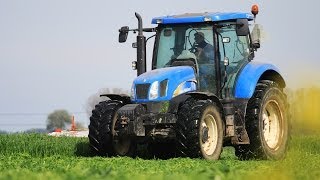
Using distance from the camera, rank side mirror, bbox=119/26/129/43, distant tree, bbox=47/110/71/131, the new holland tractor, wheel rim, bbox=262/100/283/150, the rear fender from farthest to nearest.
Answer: distant tree, bbox=47/110/71/131
wheel rim, bbox=262/100/283/150
side mirror, bbox=119/26/129/43
the rear fender
the new holland tractor

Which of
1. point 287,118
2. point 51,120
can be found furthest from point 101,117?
point 51,120

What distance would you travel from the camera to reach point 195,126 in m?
11.1

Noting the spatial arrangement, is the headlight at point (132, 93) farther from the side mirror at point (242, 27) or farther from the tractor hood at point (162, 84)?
the side mirror at point (242, 27)

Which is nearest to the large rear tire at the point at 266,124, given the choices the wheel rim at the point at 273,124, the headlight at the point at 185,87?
the wheel rim at the point at 273,124

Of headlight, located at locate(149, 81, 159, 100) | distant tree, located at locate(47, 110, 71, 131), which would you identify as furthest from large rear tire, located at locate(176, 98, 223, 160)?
distant tree, located at locate(47, 110, 71, 131)

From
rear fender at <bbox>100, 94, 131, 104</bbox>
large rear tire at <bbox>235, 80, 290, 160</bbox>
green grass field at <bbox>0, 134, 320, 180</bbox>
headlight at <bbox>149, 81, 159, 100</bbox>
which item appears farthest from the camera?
large rear tire at <bbox>235, 80, 290, 160</bbox>

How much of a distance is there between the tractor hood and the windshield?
370 millimetres

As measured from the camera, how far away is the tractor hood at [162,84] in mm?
11695

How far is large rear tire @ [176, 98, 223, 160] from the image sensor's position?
36.7 feet

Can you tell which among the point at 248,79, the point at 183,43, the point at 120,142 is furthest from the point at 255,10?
the point at 120,142

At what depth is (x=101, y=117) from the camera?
11938 mm

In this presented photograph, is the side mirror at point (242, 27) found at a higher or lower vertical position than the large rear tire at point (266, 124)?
higher

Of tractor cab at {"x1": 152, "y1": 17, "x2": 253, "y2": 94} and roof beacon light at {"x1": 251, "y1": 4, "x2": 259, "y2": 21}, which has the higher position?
roof beacon light at {"x1": 251, "y1": 4, "x2": 259, "y2": 21}

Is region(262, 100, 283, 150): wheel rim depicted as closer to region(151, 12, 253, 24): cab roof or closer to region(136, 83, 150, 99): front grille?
region(151, 12, 253, 24): cab roof
